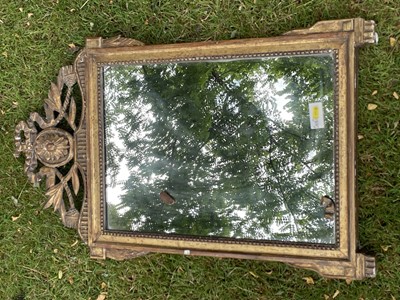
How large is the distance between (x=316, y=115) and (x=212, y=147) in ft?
1.50

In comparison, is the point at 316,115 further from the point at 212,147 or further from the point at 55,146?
the point at 55,146

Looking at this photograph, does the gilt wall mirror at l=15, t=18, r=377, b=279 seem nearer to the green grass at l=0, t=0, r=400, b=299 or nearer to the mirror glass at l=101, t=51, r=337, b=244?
the mirror glass at l=101, t=51, r=337, b=244

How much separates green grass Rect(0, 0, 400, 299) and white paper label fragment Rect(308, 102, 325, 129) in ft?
0.79

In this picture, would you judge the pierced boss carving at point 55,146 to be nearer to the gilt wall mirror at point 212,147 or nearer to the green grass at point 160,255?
the gilt wall mirror at point 212,147

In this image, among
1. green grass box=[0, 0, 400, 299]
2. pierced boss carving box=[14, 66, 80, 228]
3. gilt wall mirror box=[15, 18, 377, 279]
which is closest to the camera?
gilt wall mirror box=[15, 18, 377, 279]

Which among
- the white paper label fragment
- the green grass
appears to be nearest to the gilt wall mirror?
the white paper label fragment

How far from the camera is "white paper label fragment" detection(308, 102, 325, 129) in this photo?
1.84m

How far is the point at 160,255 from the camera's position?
87.0 inches

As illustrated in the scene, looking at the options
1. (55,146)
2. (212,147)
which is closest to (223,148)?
(212,147)

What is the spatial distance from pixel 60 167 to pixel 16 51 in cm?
66

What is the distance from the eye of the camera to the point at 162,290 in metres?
2.21

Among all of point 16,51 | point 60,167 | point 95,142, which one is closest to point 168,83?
point 95,142

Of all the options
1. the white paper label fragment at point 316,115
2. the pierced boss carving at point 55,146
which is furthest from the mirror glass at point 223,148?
the pierced boss carving at point 55,146

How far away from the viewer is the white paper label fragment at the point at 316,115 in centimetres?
184
